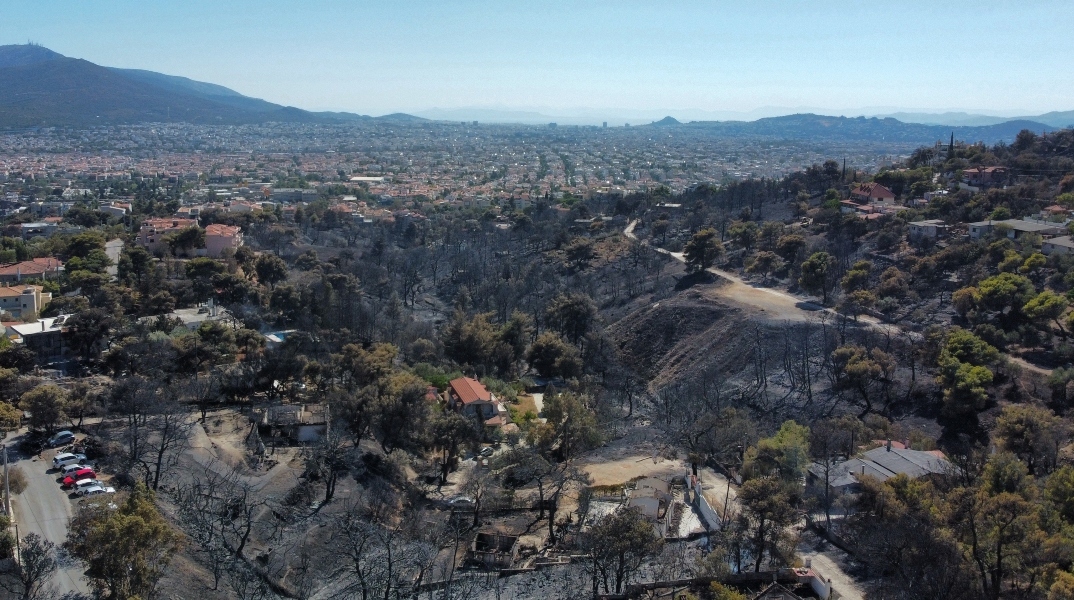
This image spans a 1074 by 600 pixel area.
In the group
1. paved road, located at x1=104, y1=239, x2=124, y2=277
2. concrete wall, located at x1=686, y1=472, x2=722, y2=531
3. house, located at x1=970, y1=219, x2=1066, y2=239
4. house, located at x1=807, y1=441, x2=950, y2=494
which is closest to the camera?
concrete wall, located at x1=686, y1=472, x2=722, y2=531

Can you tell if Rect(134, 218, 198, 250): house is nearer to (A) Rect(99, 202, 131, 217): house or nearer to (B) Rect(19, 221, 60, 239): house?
(B) Rect(19, 221, 60, 239): house

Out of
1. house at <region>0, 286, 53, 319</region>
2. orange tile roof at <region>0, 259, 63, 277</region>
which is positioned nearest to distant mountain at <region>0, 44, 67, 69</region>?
orange tile roof at <region>0, 259, 63, 277</region>

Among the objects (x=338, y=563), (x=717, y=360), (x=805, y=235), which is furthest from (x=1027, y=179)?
(x=338, y=563)

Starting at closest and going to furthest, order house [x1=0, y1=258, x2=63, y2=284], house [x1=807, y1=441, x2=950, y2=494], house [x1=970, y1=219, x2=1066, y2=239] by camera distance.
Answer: house [x1=807, y1=441, x2=950, y2=494] → house [x1=0, y1=258, x2=63, y2=284] → house [x1=970, y1=219, x2=1066, y2=239]

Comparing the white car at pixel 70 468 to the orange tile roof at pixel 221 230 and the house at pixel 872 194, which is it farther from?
the house at pixel 872 194

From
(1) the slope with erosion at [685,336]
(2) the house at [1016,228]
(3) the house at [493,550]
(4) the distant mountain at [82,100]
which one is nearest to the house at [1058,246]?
(2) the house at [1016,228]

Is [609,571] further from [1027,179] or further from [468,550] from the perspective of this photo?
[1027,179]

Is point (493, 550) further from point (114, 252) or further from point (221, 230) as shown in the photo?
point (221, 230)
